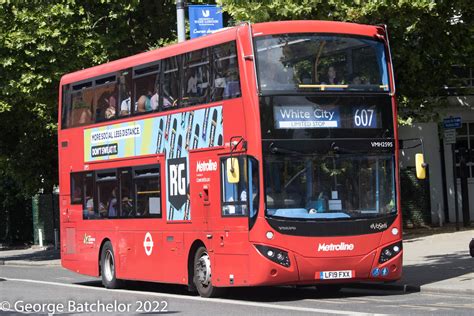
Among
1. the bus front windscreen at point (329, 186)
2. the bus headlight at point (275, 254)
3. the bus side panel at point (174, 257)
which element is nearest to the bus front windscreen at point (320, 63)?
the bus front windscreen at point (329, 186)

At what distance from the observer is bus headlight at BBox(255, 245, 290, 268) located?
53.8 feet

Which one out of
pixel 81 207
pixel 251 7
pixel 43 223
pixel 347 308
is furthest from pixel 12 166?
pixel 347 308

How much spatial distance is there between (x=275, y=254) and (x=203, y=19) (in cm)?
943

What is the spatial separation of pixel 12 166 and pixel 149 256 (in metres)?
19.1

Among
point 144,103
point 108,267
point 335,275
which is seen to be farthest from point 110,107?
point 335,275

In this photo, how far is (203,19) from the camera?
24.5 m

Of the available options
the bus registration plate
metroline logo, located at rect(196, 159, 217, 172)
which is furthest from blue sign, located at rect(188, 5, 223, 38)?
the bus registration plate

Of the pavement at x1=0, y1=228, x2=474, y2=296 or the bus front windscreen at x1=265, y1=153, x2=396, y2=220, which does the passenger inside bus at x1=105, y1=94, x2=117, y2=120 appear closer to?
the bus front windscreen at x1=265, y1=153, x2=396, y2=220

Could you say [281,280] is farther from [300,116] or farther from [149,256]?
[149,256]

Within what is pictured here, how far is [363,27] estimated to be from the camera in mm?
17531

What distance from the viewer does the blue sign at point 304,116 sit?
16609 millimetres

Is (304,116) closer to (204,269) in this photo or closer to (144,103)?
(204,269)

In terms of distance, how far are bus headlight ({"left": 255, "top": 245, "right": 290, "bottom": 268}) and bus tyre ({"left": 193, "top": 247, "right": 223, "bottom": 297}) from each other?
5.56 ft

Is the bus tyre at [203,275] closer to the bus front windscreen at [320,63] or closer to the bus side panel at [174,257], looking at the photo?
the bus side panel at [174,257]
